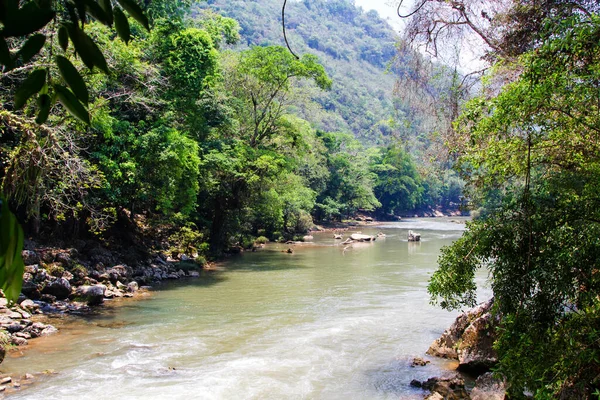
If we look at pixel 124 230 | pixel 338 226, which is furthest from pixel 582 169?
pixel 338 226

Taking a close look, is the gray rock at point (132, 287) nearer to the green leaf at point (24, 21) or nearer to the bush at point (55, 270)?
the bush at point (55, 270)

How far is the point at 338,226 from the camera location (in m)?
42.6

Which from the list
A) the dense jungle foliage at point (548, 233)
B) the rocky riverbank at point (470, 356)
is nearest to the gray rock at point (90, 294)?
the rocky riverbank at point (470, 356)

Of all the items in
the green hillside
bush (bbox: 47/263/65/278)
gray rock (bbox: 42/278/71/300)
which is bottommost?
gray rock (bbox: 42/278/71/300)

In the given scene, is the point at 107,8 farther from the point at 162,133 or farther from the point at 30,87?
the point at 162,133

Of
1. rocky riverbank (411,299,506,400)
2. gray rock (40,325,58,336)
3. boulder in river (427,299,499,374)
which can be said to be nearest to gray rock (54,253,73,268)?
gray rock (40,325,58,336)

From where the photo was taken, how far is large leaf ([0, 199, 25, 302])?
891 mm

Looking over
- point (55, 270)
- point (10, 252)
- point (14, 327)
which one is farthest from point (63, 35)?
point (55, 270)

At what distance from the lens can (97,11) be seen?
1.15 metres

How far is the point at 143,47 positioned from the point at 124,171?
590 centimetres

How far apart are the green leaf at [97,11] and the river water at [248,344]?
705cm

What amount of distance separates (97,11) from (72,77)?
0.61ft

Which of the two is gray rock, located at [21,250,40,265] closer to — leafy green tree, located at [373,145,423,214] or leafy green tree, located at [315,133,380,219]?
leafy green tree, located at [315,133,380,219]

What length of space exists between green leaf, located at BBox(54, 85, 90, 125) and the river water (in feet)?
22.9
